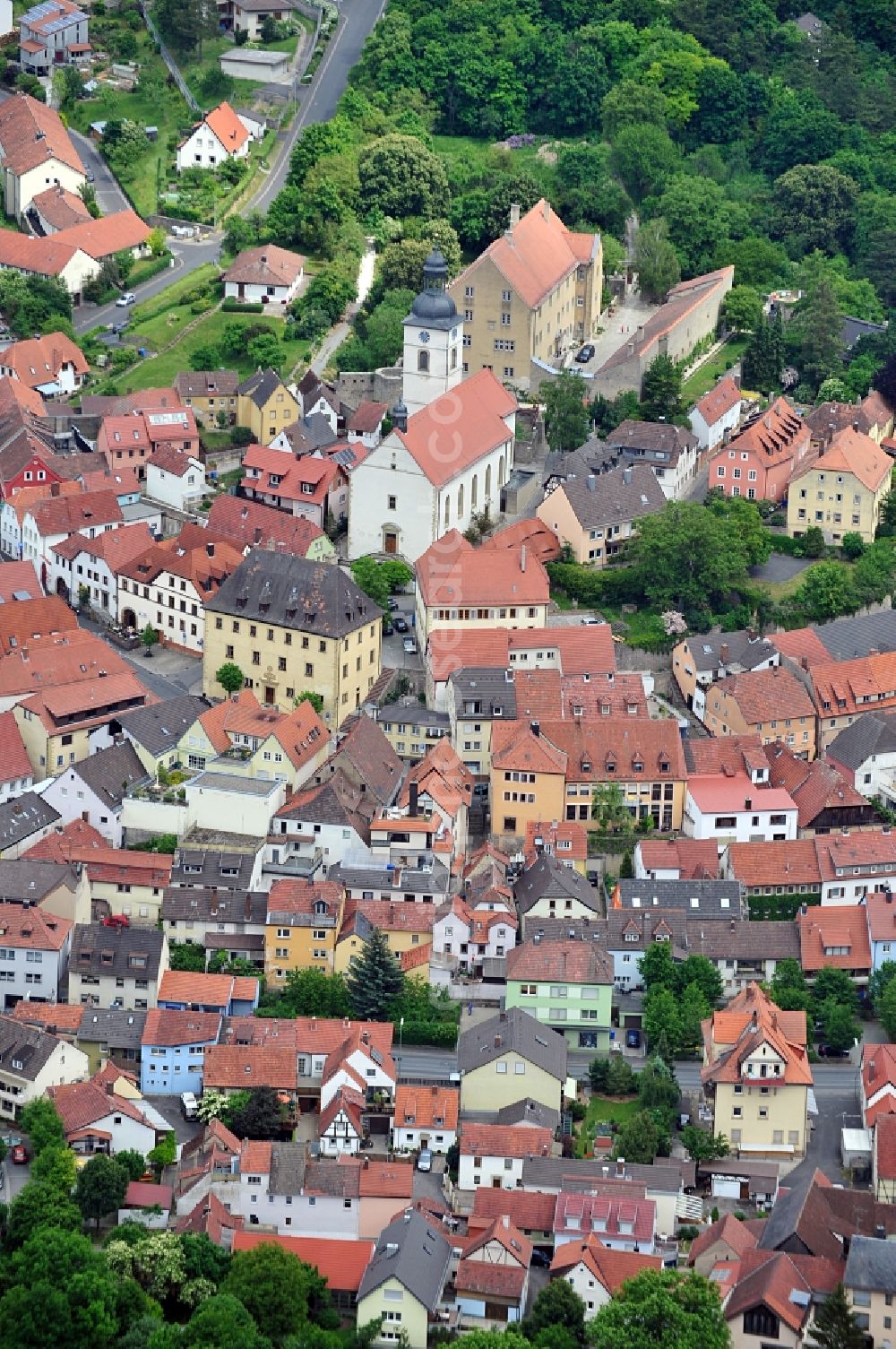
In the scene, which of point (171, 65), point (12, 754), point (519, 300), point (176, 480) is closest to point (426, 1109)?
point (12, 754)

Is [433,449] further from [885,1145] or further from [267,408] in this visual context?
[885,1145]

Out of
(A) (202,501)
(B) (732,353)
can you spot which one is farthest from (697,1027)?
(B) (732,353)

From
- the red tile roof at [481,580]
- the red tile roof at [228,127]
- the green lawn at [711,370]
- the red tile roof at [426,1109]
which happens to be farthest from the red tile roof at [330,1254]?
the red tile roof at [228,127]

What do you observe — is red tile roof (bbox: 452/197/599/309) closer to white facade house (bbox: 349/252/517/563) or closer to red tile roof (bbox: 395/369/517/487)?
white facade house (bbox: 349/252/517/563)

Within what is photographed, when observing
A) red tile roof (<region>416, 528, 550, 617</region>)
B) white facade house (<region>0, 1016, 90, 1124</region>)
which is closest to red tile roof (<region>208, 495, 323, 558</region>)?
red tile roof (<region>416, 528, 550, 617</region>)

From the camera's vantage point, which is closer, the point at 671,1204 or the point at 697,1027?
the point at 671,1204

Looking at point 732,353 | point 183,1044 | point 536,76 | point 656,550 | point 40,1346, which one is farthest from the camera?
point 536,76

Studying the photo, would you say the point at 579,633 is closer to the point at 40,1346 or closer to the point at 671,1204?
the point at 671,1204
